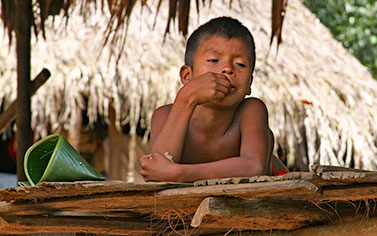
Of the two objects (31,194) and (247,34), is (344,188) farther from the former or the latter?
(247,34)

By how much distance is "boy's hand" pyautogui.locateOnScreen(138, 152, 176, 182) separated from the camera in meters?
1.88

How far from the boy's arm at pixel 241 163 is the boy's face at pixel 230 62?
0.07m

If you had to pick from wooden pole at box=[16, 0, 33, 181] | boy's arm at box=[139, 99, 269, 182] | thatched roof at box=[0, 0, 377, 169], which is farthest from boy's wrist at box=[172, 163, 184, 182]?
thatched roof at box=[0, 0, 377, 169]

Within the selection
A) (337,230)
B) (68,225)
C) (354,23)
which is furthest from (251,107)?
(354,23)

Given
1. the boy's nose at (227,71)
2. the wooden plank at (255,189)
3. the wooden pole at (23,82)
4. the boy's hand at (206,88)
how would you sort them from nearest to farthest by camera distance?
the wooden plank at (255,189), the boy's hand at (206,88), the boy's nose at (227,71), the wooden pole at (23,82)

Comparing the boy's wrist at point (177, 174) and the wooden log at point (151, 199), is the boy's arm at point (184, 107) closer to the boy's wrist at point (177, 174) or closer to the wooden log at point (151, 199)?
the boy's wrist at point (177, 174)

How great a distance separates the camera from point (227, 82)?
210 cm

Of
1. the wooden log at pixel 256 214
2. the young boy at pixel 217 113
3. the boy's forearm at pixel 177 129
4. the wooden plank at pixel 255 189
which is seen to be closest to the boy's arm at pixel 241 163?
the young boy at pixel 217 113

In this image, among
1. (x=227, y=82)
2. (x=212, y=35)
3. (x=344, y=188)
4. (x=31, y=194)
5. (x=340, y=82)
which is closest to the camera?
(x=344, y=188)

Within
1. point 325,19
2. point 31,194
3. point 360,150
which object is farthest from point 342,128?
point 325,19

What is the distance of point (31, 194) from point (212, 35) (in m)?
0.89

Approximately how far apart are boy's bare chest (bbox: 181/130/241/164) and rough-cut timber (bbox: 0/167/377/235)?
34cm

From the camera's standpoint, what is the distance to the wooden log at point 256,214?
1524 millimetres

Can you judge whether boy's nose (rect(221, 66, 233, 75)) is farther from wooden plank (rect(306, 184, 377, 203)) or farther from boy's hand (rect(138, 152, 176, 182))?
wooden plank (rect(306, 184, 377, 203))
